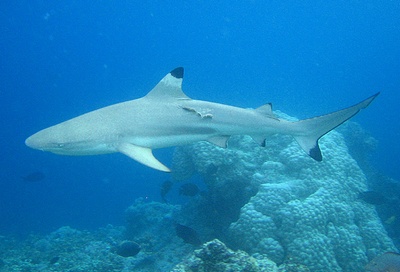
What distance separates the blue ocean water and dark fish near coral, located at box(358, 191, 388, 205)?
33722mm

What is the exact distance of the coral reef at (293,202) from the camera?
727cm

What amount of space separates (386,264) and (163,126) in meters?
5.33

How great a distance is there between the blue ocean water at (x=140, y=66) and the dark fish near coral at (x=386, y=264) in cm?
3674

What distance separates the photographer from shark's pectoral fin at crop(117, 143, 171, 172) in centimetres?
434

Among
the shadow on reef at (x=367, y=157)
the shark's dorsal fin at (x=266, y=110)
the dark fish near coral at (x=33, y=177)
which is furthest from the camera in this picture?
the dark fish near coral at (x=33, y=177)

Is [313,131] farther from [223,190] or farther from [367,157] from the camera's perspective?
[367,157]

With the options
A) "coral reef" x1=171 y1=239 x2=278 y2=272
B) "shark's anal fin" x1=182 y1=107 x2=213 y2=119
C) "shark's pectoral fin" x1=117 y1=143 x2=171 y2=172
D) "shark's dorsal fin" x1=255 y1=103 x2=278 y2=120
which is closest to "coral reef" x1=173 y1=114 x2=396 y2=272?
"coral reef" x1=171 y1=239 x2=278 y2=272

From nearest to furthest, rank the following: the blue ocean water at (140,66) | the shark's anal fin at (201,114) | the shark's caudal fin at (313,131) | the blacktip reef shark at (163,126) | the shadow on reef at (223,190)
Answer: the blacktip reef shark at (163,126) → the shark's anal fin at (201,114) → the shark's caudal fin at (313,131) → the shadow on reef at (223,190) → the blue ocean water at (140,66)

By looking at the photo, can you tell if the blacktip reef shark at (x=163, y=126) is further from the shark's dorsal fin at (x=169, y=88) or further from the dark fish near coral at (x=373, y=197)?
the dark fish near coral at (x=373, y=197)

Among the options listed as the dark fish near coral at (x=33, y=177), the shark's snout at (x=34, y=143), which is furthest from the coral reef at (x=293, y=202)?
the dark fish near coral at (x=33, y=177)

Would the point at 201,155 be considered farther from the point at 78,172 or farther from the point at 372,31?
the point at 372,31

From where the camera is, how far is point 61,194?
73.0m

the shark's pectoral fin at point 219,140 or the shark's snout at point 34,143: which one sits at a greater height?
the shark's pectoral fin at point 219,140

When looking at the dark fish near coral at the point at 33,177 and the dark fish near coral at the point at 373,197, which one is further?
the dark fish near coral at the point at 33,177
